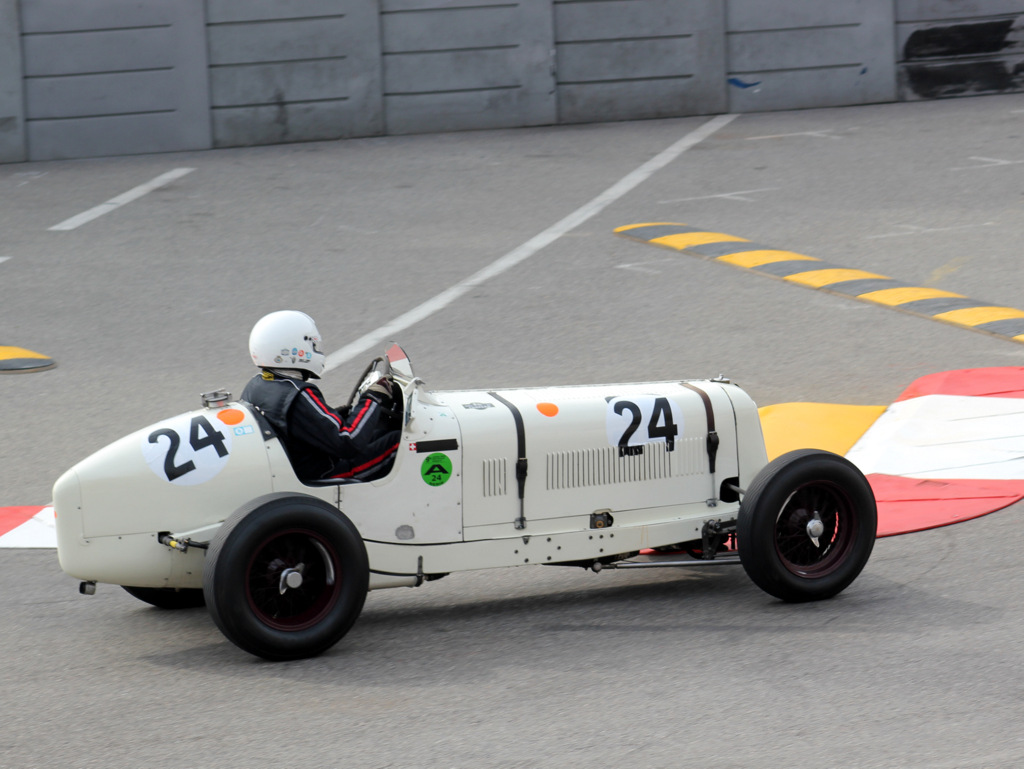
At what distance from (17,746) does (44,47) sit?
Result: 15.8 meters

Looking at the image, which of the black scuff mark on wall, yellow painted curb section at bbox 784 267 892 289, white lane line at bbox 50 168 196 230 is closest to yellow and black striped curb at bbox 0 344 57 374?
white lane line at bbox 50 168 196 230

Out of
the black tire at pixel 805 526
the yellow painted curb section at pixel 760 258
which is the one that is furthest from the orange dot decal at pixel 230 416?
the yellow painted curb section at pixel 760 258

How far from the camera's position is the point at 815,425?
9.49 meters

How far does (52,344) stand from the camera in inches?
475

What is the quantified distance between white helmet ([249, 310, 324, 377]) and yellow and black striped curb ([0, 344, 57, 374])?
5690 mm

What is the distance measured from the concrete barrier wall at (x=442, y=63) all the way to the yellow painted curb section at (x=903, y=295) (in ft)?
27.7

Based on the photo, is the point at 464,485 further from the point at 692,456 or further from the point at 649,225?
the point at 649,225

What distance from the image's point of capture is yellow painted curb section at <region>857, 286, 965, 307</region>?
491 inches

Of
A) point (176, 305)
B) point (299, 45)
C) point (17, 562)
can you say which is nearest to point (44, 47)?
point (299, 45)

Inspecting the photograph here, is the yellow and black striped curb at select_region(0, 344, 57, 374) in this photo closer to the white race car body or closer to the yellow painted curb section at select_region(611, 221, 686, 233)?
the white race car body

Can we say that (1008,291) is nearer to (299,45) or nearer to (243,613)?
(243,613)

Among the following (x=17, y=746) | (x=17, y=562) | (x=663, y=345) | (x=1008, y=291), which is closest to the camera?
(x=17, y=746)

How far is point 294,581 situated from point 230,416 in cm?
88

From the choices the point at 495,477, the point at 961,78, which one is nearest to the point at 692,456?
the point at 495,477
